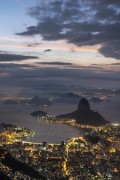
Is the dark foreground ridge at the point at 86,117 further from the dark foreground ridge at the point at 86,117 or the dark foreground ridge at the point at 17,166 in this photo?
the dark foreground ridge at the point at 17,166

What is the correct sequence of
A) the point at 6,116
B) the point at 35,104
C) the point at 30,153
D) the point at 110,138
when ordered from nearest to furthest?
the point at 30,153, the point at 110,138, the point at 6,116, the point at 35,104

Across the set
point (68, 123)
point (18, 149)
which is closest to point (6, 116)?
point (68, 123)

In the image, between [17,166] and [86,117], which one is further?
[86,117]

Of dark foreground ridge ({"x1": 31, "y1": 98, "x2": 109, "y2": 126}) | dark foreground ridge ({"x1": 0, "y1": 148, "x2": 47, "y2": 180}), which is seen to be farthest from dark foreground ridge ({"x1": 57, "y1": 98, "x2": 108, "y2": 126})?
dark foreground ridge ({"x1": 0, "y1": 148, "x2": 47, "y2": 180})

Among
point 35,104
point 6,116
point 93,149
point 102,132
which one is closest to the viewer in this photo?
point 93,149

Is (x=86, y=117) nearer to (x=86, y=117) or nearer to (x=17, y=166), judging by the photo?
(x=86, y=117)

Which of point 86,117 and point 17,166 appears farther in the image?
point 86,117

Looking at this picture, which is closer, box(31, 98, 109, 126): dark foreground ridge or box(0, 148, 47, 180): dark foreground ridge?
box(0, 148, 47, 180): dark foreground ridge

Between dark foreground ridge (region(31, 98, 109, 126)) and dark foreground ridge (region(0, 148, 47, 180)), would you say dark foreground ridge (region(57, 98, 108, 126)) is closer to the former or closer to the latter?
dark foreground ridge (region(31, 98, 109, 126))

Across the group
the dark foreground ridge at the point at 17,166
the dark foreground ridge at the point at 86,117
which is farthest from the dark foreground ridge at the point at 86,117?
the dark foreground ridge at the point at 17,166

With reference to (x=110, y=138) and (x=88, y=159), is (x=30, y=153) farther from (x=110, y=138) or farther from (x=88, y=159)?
(x=110, y=138)

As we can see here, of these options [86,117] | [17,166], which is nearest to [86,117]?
[86,117]
